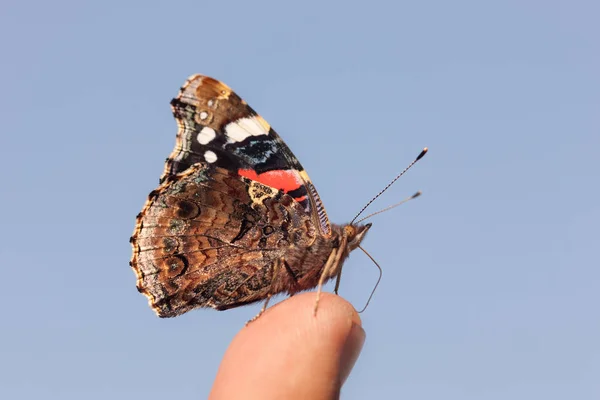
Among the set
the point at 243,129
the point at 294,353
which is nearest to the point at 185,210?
the point at 243,129

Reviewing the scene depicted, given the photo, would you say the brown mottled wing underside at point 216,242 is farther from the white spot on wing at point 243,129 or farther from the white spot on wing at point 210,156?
the white spot on wing at point 243,129

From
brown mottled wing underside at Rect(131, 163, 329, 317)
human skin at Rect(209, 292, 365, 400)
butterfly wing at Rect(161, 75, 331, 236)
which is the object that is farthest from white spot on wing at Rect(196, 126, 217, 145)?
human skin at Rect(209, 292, 365, 400)

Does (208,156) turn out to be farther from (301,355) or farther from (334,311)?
(301,355)

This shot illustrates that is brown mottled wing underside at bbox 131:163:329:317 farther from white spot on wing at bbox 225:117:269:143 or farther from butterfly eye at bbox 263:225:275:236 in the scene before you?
white spot on wing at bbox 225:117:269:143

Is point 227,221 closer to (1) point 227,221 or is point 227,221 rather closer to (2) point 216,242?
(1) point 227,221

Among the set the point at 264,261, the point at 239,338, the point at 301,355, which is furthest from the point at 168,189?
the point at 301,355
